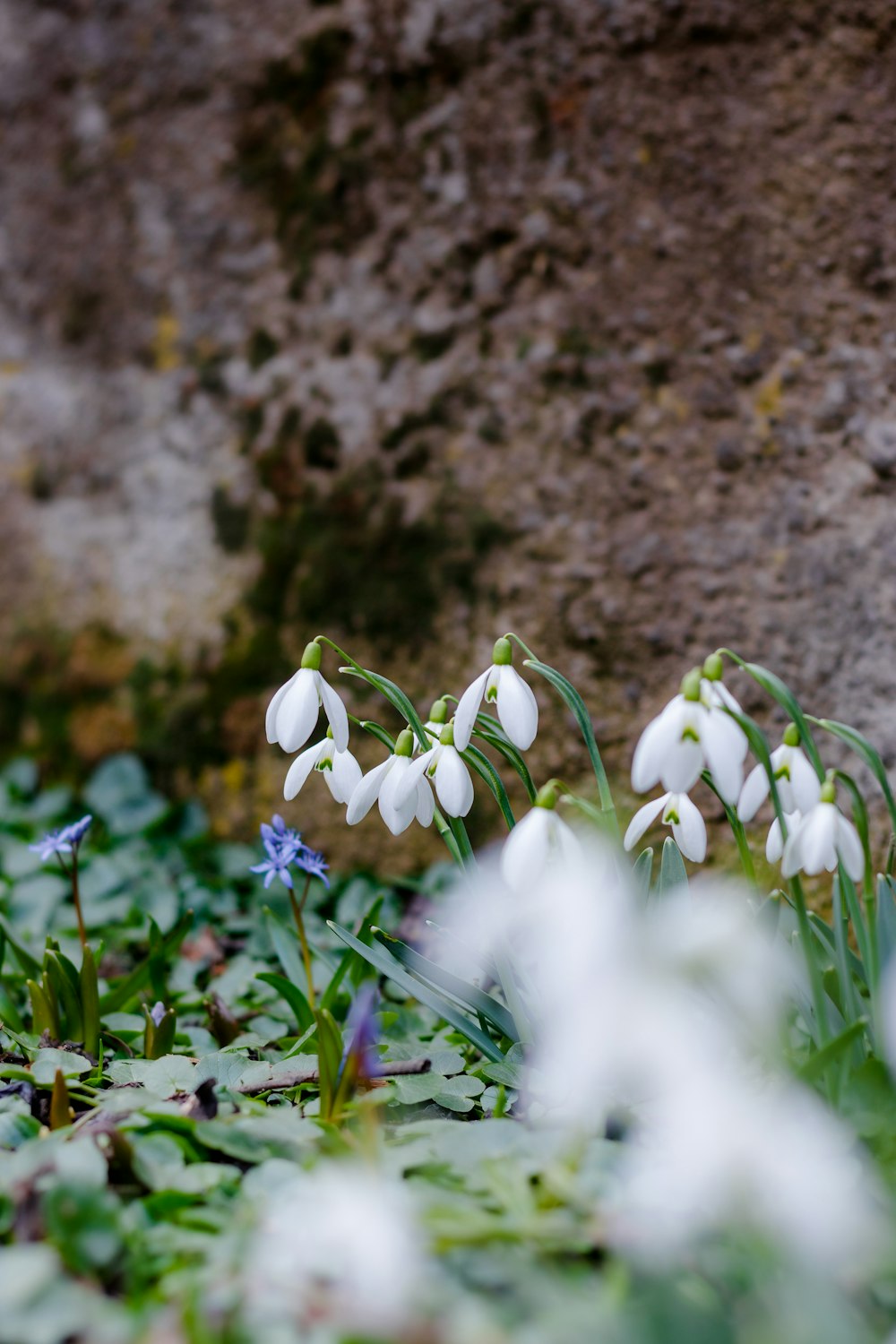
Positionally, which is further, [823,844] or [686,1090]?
[823,844]

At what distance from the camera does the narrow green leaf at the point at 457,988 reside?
1184 mm

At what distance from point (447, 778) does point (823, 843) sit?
381 mm

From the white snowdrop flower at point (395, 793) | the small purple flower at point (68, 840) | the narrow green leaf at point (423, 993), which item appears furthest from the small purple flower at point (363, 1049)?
the small purple flower at point (68, 840)

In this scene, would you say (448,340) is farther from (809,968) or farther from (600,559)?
(809,968)

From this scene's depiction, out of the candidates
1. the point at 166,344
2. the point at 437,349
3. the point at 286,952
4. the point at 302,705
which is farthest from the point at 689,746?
the point at 166,344

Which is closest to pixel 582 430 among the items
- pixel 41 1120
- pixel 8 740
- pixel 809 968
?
pixel 809 968

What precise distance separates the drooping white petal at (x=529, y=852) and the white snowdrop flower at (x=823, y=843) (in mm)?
220

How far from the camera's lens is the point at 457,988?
119 cm

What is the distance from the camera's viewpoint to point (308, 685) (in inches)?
43.2

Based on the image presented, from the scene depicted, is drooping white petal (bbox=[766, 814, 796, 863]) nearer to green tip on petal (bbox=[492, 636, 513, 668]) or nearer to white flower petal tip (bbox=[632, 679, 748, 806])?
white flower petal tip (bbox=[632, 679, 748, 806])

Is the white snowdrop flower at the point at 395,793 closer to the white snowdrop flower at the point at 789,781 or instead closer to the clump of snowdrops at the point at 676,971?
the clump of snowdrops at the point at 676,971

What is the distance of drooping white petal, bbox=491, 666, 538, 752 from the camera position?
1.07 m

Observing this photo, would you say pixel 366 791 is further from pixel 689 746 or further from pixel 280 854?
pixel 689 746

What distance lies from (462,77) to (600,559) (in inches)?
42.0
